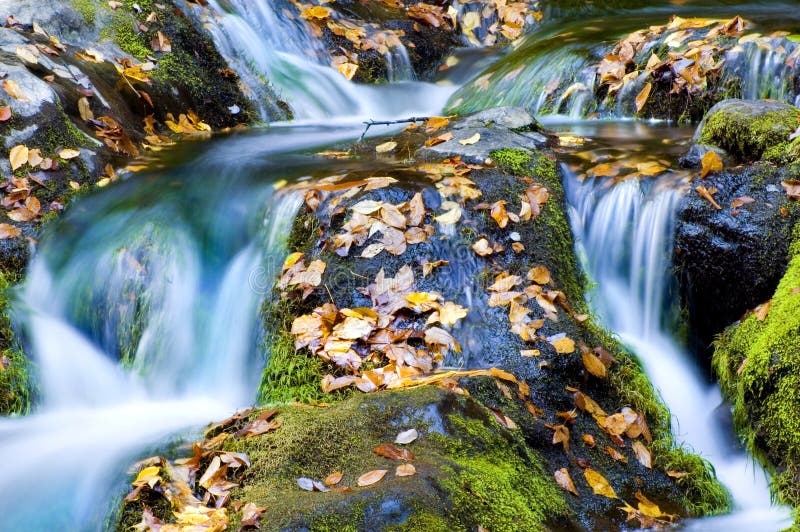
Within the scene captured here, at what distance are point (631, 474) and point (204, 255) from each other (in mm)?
2884

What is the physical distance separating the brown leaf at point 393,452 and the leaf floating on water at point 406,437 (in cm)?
5

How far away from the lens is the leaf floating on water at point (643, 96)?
693 centimetres

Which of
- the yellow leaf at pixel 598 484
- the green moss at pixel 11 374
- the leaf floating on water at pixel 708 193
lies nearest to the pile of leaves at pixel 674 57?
the leaf floating on water at pixel 708 193

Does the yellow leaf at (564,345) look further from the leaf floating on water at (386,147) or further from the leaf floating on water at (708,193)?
the leaf floating on water at (386,147)

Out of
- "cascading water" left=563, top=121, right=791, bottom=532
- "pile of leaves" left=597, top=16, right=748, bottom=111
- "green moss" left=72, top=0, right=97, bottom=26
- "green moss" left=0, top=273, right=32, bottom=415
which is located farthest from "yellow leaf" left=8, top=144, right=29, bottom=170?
"pile of leaves" left=597, top=16, right=748, bottom=111

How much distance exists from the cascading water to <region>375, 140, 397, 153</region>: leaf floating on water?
4.65 ft

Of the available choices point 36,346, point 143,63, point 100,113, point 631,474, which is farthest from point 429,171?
point 143,63

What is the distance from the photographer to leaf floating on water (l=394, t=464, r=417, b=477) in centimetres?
250

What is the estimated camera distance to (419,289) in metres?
3.98

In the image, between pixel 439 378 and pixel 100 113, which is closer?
pixel 439 378

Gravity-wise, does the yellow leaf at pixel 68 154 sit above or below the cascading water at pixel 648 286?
above

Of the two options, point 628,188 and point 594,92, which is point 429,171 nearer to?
point 628,188

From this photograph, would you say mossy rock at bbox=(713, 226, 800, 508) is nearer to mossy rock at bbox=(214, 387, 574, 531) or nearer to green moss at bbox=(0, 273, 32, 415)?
mossy rock at bbox=(214, 387, 574, 531)

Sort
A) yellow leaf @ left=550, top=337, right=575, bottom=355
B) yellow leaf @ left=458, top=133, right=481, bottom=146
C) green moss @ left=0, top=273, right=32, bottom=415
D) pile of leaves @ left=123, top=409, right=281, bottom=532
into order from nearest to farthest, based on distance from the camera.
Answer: pile of leaves @ left=123, top=409, right=281, bottom=532 < yellow leaf @ left=550, top=337, right=575, bottom=355 < green moss @ left=0, top=273, right=32, bottom=415 < yellow leaf @ left=458, top=133, right=481, bottom=146
